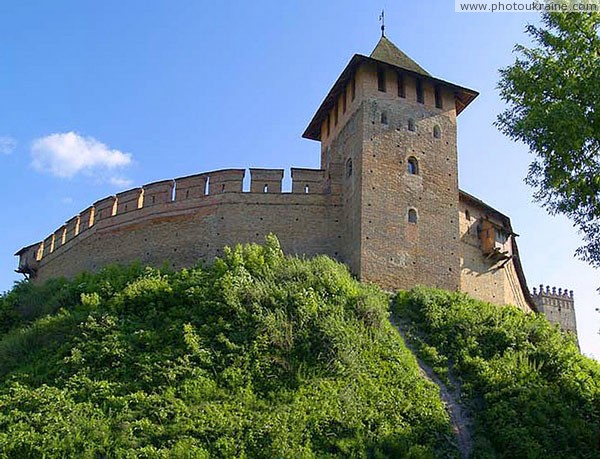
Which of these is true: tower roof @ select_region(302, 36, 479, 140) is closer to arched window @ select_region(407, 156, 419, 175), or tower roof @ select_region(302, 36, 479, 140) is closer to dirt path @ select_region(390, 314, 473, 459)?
arched window @ select_region(407, 156, 419, 175)

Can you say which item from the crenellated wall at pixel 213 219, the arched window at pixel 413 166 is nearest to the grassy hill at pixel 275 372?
the crenellated wall at pixel 213 219

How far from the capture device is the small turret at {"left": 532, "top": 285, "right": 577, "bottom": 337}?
3638cm

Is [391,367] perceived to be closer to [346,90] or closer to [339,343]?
[339,343]

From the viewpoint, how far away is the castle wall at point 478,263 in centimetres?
2142

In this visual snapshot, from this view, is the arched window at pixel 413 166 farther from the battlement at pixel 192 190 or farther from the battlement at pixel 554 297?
the battlement at pixel 554 297

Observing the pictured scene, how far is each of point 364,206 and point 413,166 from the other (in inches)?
87.6

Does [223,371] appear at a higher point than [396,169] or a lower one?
lower

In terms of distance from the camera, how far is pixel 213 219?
20.4 metres

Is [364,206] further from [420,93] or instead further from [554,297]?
[554,297]

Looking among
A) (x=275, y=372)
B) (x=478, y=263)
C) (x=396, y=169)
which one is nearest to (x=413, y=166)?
(x=396, y=169)

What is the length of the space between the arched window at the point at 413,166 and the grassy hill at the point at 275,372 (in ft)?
12.1

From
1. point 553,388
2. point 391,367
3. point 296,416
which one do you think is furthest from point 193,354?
point 553,388

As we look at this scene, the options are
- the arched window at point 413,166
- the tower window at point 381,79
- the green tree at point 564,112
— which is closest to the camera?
the green tree at point 564,112

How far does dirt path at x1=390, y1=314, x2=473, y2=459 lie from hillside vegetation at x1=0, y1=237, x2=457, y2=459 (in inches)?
12.1
